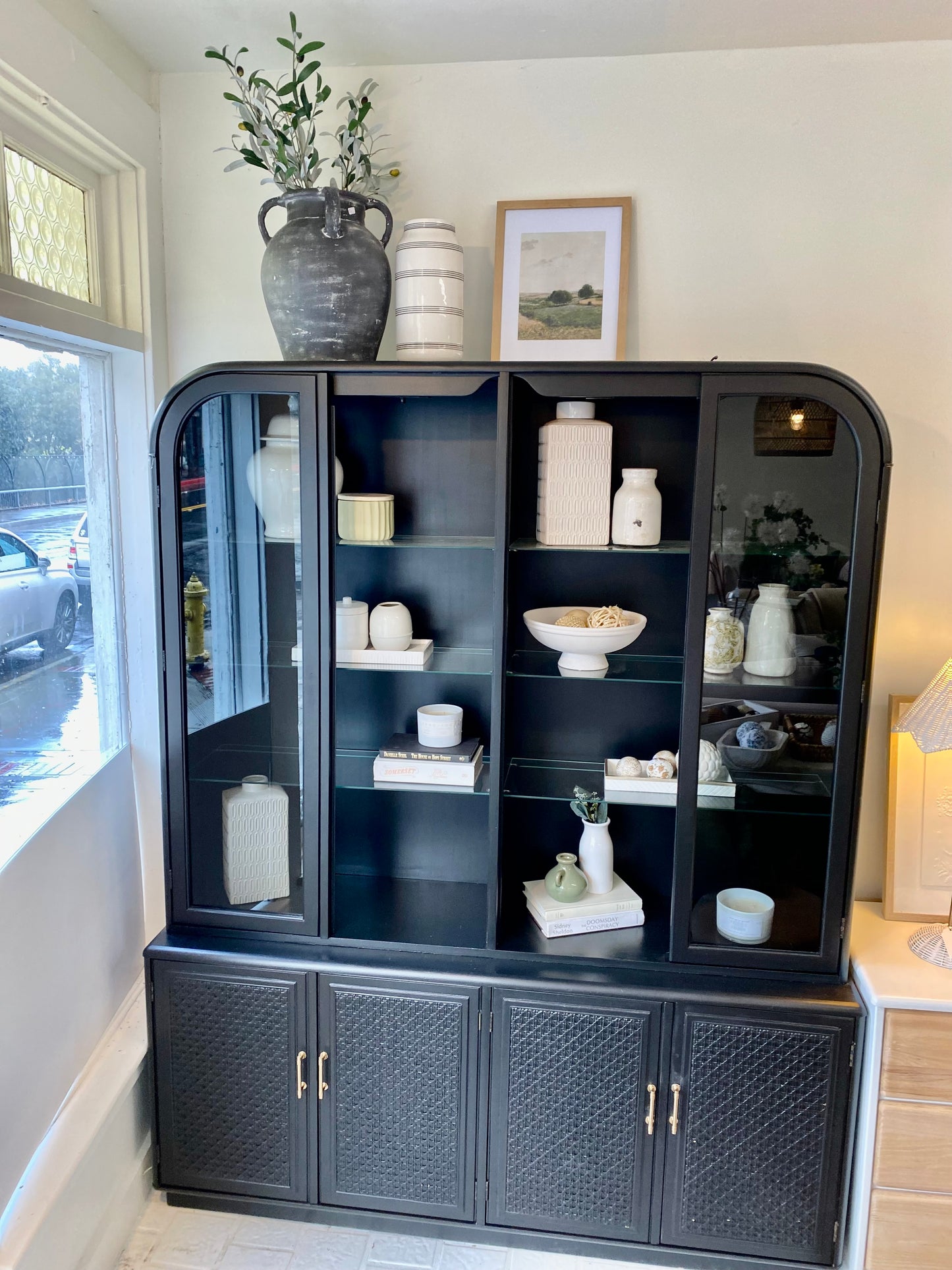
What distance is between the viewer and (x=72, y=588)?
205 centimetres

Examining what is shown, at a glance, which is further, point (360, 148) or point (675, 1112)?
point (360, 148)

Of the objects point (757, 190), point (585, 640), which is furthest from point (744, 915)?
point (757, 190)

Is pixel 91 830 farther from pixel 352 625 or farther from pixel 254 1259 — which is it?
pixel 254 1259

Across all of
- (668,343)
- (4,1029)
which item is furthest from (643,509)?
(4,1029)

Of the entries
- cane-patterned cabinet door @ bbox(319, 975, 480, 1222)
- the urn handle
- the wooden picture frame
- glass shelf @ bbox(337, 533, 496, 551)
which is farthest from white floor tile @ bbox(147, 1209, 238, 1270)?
the urn handle

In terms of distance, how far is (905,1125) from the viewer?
184cm

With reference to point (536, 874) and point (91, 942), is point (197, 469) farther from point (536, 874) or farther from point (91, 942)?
point (536, 874)

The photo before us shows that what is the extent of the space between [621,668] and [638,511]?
0.35 metres

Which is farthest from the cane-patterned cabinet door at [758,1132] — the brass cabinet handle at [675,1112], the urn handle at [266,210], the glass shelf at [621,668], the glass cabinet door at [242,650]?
the urn handle at [266,210]

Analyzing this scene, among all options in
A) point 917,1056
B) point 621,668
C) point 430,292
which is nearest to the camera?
point 917,1056

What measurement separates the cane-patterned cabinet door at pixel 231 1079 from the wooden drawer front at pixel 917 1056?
1225 millimetres

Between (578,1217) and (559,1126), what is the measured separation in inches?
8.4

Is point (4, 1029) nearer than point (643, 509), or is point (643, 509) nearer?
point (4, 1029)

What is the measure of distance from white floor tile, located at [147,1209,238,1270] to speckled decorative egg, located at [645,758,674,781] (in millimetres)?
1412
